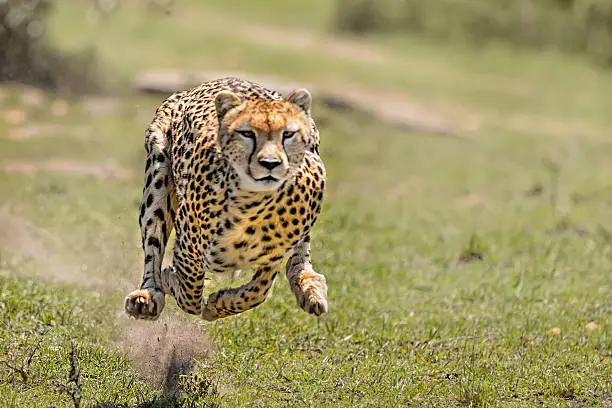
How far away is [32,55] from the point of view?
17406 millimetres

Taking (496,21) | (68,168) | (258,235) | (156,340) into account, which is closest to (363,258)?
(156,340)

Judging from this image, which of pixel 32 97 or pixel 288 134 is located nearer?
pixel 288 134

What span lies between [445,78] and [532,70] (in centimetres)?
233

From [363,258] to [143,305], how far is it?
152 inches

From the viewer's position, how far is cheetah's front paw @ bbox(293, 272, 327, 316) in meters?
6.26

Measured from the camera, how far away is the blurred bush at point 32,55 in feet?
56.1

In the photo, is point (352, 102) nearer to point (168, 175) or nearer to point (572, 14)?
point (572, 14)

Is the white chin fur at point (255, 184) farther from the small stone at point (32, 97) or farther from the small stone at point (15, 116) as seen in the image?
the small stone at point (32, 97)

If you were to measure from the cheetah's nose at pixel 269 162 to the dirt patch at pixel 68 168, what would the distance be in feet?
25.8

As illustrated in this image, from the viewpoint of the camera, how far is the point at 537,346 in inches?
297

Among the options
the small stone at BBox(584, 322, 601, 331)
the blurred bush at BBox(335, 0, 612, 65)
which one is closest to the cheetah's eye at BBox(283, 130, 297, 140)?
the small stone at BBox(584, 322, 601, 331)

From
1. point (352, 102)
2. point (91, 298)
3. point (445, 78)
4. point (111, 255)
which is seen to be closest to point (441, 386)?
point (91, 298)

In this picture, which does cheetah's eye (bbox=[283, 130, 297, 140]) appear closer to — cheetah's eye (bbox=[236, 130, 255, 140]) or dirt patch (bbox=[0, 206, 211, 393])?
cheetah's eye (bbox=[236, 130, 255, 140])

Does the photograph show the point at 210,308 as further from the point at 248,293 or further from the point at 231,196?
the point at 231,196
